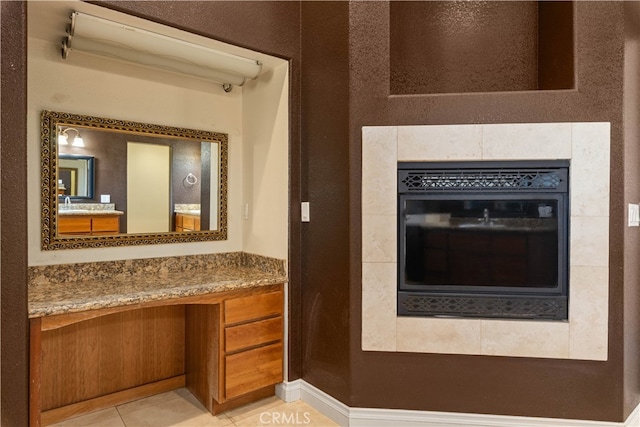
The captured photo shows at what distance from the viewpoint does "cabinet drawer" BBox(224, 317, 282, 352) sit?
2.28m

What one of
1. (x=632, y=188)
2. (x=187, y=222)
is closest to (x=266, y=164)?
(x=187, y=222)

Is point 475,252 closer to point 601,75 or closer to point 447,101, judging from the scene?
point 447,101

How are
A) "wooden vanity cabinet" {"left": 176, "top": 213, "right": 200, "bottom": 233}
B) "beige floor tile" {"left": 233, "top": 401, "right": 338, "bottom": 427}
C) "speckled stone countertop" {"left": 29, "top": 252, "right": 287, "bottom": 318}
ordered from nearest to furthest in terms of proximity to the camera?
1. "speckled stone countertop" {"left": 29, "top": 252, "right": 287, "bottom": 318}
2. "beige floor tile" {"left": 233, "top": 401, "right": 338, "bottom": 427}
3. "wooden vanity cabinet" {"left": 176, "top": 213, "right": 200, "bottom": 233}

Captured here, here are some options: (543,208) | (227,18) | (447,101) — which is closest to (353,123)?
(447,101)

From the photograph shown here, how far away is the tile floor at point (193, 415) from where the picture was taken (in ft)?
7.35

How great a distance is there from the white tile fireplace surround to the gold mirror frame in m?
1.18

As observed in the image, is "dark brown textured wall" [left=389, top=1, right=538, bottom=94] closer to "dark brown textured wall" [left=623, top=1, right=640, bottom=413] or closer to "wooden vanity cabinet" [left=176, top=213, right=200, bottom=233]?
"dark brown textured wall" [left=623, top=1, right=640, bottom=413]

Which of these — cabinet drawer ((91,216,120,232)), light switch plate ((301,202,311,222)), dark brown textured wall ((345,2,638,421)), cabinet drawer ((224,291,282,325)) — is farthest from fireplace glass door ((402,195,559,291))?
cabinet drawer ((91,216,120,232))

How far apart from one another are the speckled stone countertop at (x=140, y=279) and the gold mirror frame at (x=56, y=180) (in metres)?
0.13

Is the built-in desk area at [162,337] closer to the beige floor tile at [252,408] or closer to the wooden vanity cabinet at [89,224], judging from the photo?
the beige floor tile at [252,408]

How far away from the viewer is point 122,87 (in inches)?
95.6

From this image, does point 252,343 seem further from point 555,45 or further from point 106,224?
point 555,45

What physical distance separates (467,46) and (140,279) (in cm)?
258

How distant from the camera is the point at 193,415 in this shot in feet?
7.66
